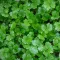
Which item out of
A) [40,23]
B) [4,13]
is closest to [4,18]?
[4,13]

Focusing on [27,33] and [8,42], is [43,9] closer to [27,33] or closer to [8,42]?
[27,33]

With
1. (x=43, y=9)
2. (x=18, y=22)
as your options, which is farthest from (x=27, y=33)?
(x=43, y=9)

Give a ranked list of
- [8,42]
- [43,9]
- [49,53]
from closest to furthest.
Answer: [49,53] < [8,42] < [43,9]

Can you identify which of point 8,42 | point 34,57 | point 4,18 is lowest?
point 34,57

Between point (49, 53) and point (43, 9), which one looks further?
point (43, 9)

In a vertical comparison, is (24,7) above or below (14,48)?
above

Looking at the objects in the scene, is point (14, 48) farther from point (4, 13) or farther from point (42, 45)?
point (4, 13)

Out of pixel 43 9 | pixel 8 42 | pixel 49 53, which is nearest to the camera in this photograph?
pixel 49 53
